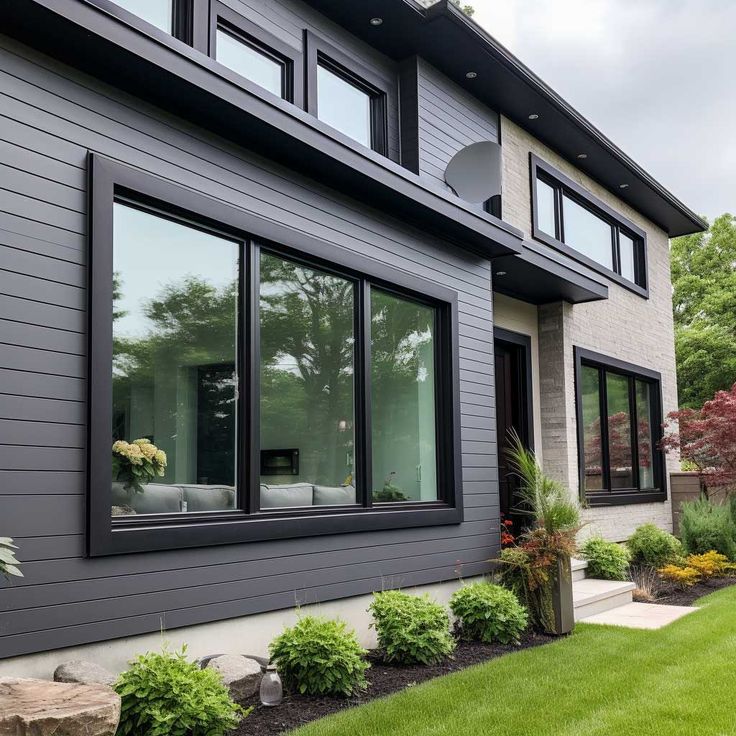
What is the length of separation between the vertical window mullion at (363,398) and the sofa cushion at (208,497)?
130 cm

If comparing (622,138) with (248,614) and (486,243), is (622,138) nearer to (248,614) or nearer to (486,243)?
(486,243)

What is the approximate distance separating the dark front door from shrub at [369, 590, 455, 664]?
3638 millimetres

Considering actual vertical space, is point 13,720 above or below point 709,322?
below

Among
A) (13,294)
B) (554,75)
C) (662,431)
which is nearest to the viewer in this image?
(13,294)

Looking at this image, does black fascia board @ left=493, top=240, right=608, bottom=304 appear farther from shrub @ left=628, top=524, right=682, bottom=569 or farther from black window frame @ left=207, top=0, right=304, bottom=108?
shrub @ left=628, top=524, right=682, bottom=569

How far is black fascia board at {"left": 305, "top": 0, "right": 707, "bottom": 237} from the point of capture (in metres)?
6.71

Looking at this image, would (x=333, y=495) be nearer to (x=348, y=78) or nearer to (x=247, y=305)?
(x=247, y=305)

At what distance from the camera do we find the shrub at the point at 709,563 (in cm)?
873

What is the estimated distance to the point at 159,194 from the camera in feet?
14.7

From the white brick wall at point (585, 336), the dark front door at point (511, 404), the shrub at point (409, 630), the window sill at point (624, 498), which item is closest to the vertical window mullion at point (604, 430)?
the window sill at point (624, 498)

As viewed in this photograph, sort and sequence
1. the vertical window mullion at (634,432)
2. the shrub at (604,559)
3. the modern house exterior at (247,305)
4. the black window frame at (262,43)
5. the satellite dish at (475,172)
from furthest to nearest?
the vertical window mullion at (634,432), the shrub at (604,559), the satellite dish at (475,172), the black window frame at (262,43), the modern house exterior at (247,305)

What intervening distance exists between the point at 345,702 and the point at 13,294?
2.69m

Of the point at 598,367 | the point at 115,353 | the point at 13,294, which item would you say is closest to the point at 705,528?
the point at 598,367

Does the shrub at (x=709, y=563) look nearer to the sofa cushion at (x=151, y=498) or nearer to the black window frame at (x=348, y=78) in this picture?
the black window frame at (x=348, y=78)
